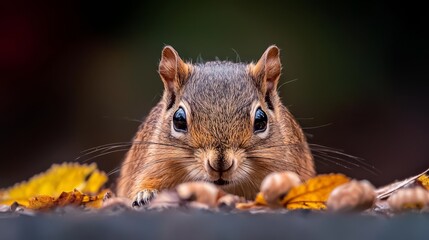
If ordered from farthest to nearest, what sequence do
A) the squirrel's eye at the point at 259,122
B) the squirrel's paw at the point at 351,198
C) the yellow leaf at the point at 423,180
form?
the squirrel's eye at the point at 259,122, the yellow leaf at the point at 423,180, the squirrel's paw at the point at 351,198

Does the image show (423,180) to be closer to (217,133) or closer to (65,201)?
(217,133)

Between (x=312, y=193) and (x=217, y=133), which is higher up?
(x=217, y=133)

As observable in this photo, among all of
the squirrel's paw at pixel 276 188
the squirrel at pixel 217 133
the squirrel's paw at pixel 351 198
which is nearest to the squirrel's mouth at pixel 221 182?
the squirrel at pixel 217 133

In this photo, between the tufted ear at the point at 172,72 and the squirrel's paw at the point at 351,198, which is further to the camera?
the tufted ear at the point at 172,72

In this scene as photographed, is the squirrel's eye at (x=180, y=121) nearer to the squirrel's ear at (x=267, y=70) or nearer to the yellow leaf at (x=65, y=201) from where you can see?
the squirrel's ear at (x=267, y=70)

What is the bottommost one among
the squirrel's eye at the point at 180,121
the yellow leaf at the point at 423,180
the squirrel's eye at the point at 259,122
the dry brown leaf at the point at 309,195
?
the dry brown leaf at the point at 309,195

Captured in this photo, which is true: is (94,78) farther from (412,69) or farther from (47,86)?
(412,69)

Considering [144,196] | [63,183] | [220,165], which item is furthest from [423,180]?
[63,183]
